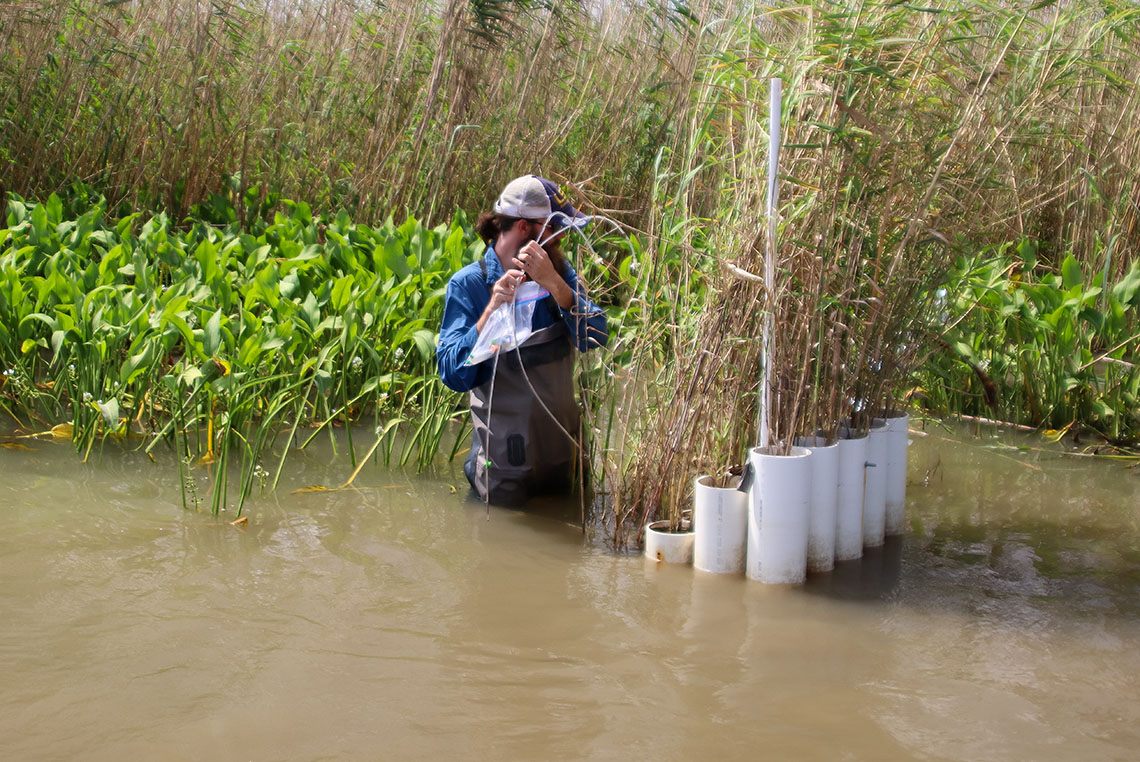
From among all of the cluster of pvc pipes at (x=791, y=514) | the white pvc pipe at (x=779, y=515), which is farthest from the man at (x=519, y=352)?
the white pvc pipe at (x=779, y=515)

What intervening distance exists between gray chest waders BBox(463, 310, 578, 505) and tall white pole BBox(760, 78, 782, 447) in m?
0.85

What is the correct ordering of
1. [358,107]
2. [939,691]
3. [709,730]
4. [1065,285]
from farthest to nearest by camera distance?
[358,107]
[1065,285]
[939,691]
[709,730]

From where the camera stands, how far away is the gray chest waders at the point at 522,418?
3682mm

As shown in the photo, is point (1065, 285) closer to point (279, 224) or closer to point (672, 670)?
point (672, 670)

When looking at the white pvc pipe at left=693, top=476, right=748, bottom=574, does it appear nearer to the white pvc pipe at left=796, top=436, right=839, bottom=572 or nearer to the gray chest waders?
the white pvc pipe at left=796, top=436, right=839, bottom=572

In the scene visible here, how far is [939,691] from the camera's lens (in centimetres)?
252

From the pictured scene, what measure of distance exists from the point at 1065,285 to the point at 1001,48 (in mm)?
2038

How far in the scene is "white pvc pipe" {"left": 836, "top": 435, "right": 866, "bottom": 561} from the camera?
3246mm

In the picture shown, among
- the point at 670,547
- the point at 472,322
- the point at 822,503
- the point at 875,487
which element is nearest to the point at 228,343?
the point at 472,322

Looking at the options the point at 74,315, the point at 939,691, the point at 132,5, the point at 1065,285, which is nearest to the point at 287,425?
the point at 74,315

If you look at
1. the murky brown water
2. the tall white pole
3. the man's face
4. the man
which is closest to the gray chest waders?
the man

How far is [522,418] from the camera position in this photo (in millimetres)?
3707

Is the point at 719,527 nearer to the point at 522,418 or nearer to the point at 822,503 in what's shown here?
the point at 822,503

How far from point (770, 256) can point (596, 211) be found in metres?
1.57
